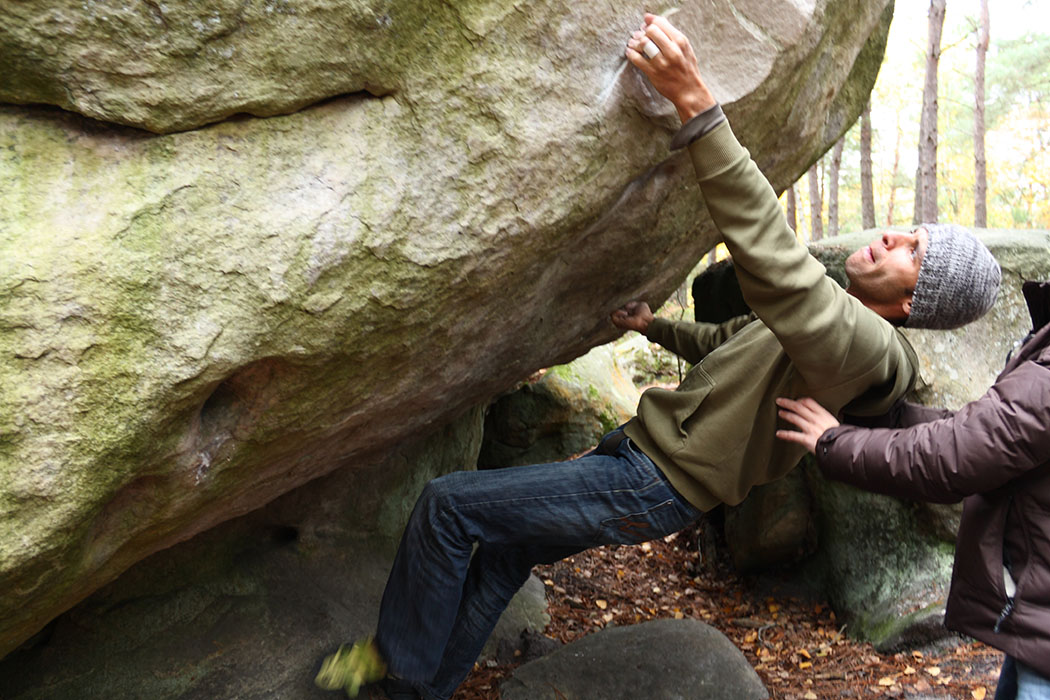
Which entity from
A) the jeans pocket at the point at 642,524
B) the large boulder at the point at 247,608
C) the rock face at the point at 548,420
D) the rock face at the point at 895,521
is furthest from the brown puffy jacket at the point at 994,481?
the rock face at the point at 548,420

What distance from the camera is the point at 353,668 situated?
3.89 metres

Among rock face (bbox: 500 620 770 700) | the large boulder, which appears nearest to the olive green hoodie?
rock face (bbox: 500 620 770 700)

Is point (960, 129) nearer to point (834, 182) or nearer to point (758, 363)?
point (834, 182)

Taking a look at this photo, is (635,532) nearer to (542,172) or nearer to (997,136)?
(542,172)

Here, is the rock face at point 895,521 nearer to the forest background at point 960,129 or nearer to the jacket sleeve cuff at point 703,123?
the jacket sleeve cuff at point 703,123

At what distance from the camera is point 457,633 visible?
3809mm

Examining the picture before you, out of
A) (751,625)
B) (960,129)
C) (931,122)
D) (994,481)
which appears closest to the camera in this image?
(994,481)

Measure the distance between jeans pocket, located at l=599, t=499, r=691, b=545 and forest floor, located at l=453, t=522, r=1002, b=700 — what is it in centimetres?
166

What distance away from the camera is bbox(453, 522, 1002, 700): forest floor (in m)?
4.60

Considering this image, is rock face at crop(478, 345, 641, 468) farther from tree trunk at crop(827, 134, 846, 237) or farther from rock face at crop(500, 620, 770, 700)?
tree trunk at crop(827, 134, 846, 237)

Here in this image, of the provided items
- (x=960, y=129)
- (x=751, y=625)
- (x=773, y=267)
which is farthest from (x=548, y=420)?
(x=960, y=129)

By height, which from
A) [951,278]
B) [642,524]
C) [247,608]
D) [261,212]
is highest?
[261,212]

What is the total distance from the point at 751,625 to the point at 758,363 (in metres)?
3.08

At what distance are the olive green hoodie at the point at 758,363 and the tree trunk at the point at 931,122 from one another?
A: 10.6m
